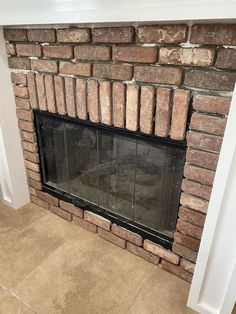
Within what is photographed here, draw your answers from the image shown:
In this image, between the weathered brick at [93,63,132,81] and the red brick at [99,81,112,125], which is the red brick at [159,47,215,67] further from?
the red brick at [99,81,112,125]

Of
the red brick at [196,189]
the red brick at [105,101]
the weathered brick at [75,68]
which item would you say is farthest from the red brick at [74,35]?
the red brick at [196,189]

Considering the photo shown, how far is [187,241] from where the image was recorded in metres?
1.23

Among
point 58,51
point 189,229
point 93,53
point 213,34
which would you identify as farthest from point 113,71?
point 189,229

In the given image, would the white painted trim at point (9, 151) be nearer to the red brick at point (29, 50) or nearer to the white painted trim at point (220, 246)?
the red brick at point (29, 50)

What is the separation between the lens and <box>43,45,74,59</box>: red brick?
1.22 m

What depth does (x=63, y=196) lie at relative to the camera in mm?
1684

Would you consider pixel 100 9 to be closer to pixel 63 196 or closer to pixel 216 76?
pixel 216 76

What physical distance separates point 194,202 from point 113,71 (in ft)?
2.33

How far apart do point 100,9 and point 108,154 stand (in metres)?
0.73

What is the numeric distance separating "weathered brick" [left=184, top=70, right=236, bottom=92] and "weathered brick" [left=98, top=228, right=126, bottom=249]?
1.00m

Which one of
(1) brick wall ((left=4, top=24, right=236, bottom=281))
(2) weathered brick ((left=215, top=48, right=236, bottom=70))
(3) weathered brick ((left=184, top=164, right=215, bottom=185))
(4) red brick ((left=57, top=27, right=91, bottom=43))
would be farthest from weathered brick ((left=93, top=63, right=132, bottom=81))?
(3) weathered brick ((left=184, top=164, right=215, bottom=185))

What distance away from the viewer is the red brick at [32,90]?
56.8 inches

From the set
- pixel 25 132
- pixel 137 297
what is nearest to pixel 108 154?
pixel 25 132

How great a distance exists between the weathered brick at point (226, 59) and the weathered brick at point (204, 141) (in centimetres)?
26
